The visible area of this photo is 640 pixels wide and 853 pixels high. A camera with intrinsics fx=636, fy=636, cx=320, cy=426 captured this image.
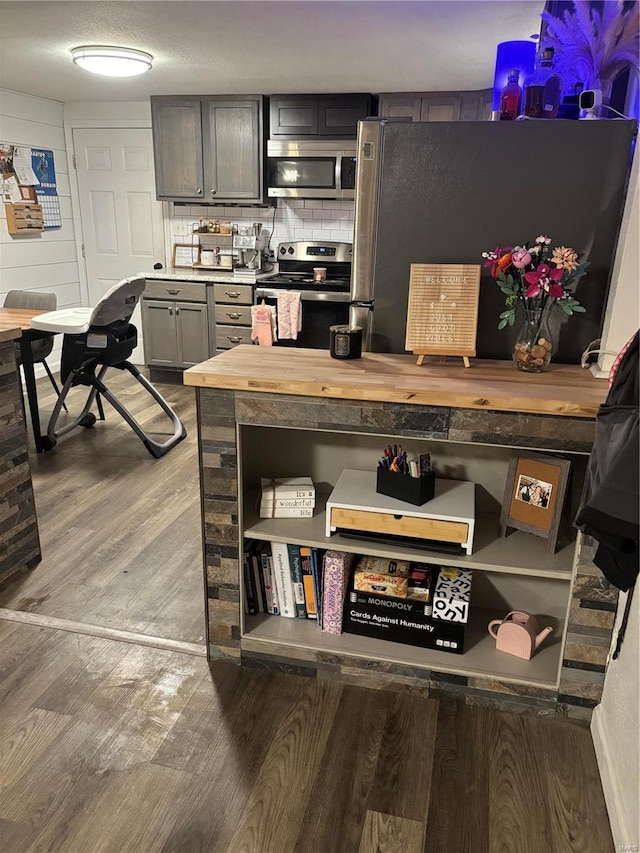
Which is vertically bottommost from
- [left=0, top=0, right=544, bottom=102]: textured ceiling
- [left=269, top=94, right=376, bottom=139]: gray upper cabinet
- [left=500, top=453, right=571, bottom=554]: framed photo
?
[left=500, top=453, right=571, bottom=554]: framed photo

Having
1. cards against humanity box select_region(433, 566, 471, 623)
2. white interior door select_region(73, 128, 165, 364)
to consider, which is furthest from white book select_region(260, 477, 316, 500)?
white interior door select_region(73, 128, 165, 364)

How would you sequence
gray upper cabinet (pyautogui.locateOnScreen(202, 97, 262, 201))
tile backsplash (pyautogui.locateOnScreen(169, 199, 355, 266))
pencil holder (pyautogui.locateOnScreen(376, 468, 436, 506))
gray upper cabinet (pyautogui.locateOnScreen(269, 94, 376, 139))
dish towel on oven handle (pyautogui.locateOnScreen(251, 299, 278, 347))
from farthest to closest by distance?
tile backsplash (pyautogui.locateOnScreen(169, 199, 355, 266))
gray upper cabinet (pyautogui.locateOnScreen(202, 97, 262, 201))
gray upper cabinet (pyautogui.locateOnScreen(269, 94, 376, 139))
dish towel on oven handle (pyautogui.locateOnScreen(251, 299, 278, 347))
pencil holder (pyautogui.locateOnScreen(376, 468, 436, 506))

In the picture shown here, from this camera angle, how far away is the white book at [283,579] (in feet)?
6.66

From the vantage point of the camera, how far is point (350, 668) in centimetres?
200

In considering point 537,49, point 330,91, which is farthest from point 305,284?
point 537,49

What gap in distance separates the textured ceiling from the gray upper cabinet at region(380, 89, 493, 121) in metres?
0.13

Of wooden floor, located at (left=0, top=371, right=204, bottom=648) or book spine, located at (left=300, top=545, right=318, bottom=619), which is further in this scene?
wooden floor, located at (left=0, top=371, right=204, bottom=648)

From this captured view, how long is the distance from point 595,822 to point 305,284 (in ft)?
13.3

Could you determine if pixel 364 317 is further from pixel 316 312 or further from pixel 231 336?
pixel 231 336

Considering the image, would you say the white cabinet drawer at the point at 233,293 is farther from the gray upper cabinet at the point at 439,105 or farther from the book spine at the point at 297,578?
the book spine at the point at 297,578

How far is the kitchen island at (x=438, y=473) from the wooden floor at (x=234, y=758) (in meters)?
0.10

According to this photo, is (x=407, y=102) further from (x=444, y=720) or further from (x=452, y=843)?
(x=452, y=843)

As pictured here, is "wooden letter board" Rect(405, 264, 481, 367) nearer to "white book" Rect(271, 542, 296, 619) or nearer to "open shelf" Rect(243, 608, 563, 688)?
"white book" Rect(271, 542, 296, 619)

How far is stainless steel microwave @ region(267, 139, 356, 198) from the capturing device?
4836 millimetres
